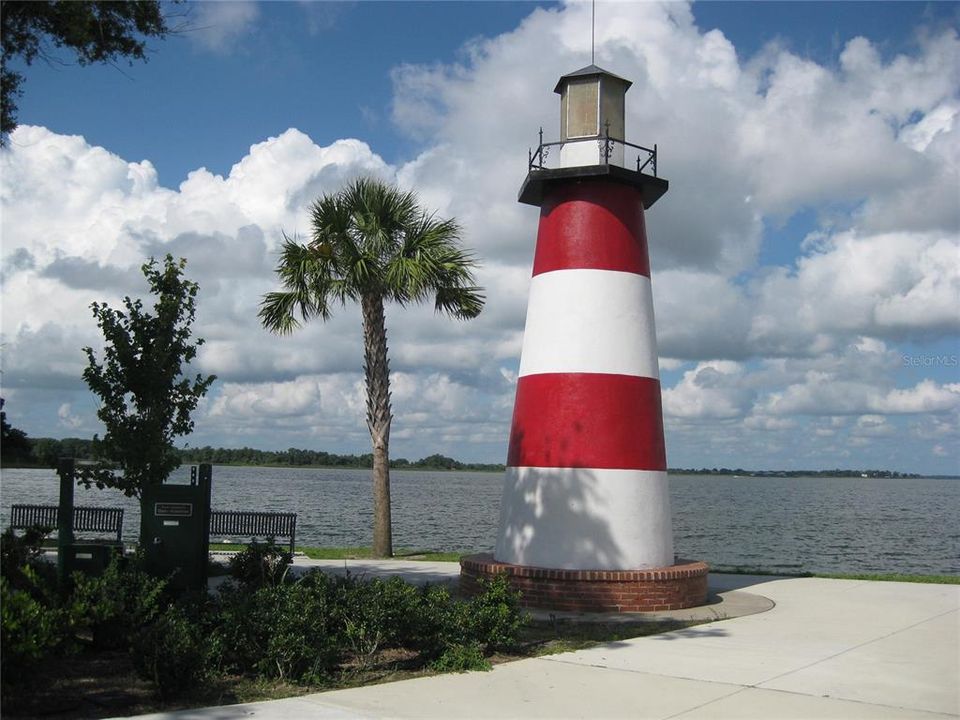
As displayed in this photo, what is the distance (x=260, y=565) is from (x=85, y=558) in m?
2.02

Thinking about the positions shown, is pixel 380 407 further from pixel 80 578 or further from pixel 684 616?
pixel 80 578

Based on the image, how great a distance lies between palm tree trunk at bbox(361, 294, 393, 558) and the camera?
2006 centimetres

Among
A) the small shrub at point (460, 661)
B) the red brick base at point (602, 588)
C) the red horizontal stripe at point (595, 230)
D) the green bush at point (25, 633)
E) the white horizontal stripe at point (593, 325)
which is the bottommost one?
the small shrub at point (460, 661)

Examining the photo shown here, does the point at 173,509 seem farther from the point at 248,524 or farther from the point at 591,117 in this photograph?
the point at 248,524

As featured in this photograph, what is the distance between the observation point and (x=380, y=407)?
20359 mm

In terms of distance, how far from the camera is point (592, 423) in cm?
1301

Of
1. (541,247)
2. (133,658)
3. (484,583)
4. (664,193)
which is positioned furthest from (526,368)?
(133,658)

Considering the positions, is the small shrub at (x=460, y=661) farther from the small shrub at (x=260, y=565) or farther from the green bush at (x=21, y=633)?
the green bush at (x=21, y=633)

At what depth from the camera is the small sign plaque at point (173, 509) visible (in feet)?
36.3

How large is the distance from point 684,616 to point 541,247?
18.3 ft

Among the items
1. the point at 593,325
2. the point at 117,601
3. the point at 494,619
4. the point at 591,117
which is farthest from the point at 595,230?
the point at 117,601

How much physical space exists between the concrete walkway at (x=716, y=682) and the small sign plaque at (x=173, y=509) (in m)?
4.05

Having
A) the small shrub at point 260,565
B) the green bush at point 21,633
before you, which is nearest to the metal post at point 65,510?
the small shrub at point 260,565

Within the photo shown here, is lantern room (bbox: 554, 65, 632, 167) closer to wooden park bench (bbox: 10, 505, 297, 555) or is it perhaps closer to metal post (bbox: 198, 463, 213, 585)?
metal post (bbox: 198, 463, 213, 585)
